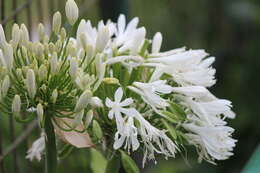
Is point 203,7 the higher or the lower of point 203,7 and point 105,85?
the lower

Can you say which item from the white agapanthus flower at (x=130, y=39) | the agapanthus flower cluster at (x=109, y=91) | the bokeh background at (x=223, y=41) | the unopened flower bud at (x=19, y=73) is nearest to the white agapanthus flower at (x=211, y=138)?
the agapanthus flower cluster at (x=109, y=91)

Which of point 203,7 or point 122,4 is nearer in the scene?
point 122,4

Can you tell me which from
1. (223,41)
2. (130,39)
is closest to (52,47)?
(130,39)

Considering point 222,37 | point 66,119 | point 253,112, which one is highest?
point 66,119

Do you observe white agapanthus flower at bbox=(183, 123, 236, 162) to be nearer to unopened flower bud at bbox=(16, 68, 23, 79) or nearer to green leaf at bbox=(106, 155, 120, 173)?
green leaf at bbox=(106, 155, 120, 173)

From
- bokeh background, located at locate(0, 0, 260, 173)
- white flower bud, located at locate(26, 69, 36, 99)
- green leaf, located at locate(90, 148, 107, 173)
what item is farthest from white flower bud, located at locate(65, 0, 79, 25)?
bokeh background, located at locate(0, 0, 260, 173)

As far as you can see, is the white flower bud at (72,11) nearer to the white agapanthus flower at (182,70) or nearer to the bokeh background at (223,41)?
the white agapanthus flower at (182,70)

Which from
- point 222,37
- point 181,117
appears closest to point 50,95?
point 181,117

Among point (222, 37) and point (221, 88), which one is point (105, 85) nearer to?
point (221, 88)
